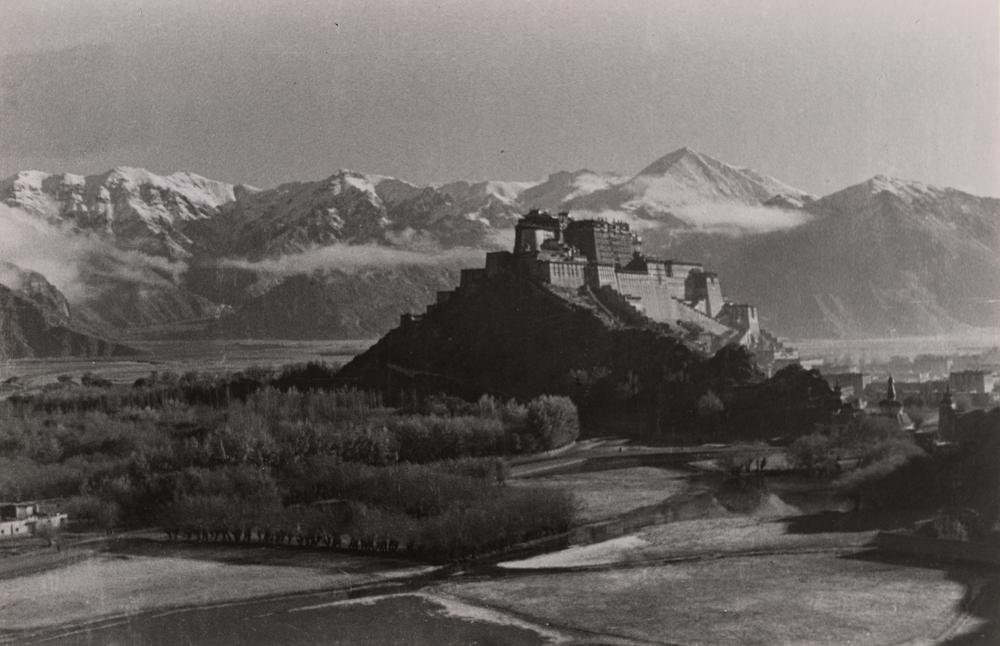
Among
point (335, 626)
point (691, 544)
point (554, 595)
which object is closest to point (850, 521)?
point (691, 544)

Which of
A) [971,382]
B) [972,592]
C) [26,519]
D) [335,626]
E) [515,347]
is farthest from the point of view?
[515,347]

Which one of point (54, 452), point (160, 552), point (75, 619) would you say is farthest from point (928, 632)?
point (54, 452)

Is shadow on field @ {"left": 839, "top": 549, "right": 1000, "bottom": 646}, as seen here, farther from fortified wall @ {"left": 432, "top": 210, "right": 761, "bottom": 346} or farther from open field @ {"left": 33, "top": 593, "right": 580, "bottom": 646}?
fortified wall @ {"left": 432, "top": 210, "right": 761, "bottom": 346}

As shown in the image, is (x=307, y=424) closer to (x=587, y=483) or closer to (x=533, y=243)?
(x=587, y=483)

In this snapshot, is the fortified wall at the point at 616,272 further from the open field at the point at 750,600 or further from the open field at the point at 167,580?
the open field at the point at 750,600

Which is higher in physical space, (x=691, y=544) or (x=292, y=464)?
(x=292, y=464)

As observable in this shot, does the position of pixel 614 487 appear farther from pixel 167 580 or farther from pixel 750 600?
pixel 167 580
